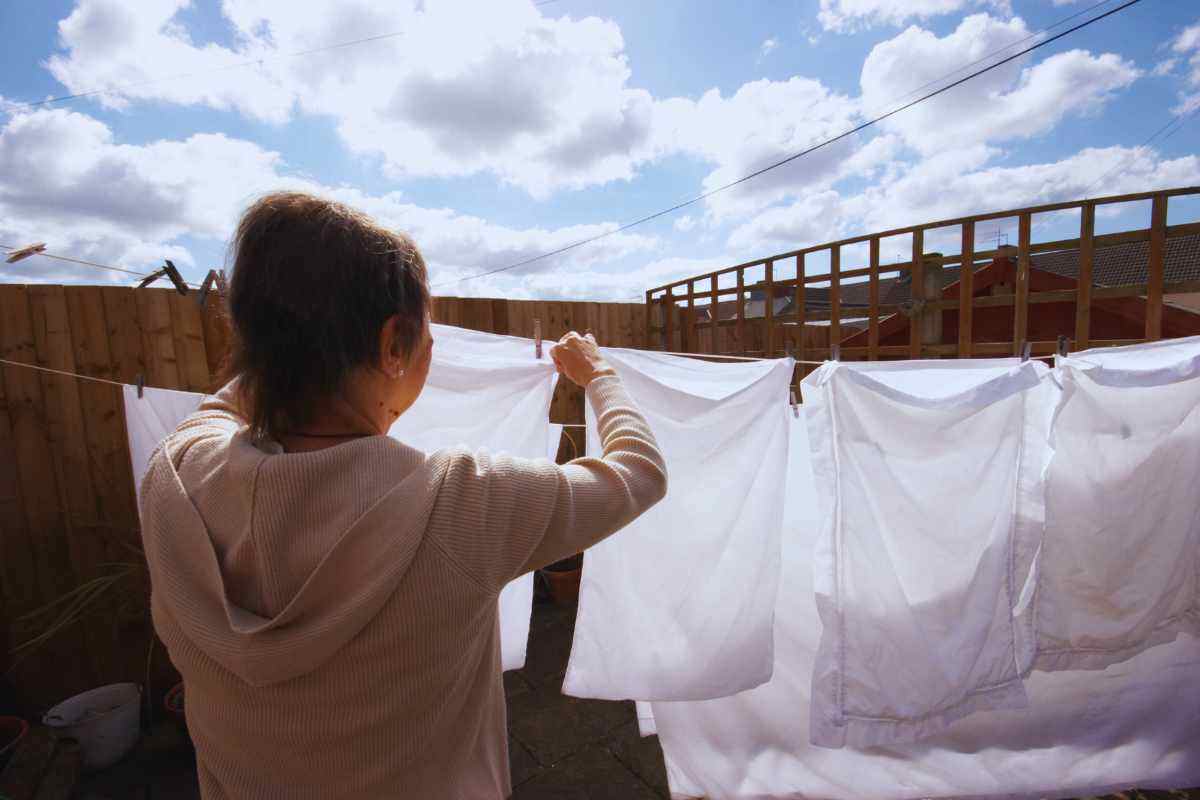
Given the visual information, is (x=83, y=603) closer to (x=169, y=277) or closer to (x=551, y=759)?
(x=169, y=277)

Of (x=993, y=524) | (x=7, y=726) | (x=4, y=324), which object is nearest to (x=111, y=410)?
(x=4, y=324)

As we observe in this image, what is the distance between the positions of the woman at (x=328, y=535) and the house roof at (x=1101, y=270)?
11.7 feet

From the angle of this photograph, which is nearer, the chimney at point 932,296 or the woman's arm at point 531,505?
the woman's arm at point 531,505

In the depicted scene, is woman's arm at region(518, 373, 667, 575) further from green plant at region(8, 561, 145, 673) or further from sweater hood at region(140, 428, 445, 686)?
green plant at region(8, 561, 145, 673)

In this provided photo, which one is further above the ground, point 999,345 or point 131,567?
point 999,345

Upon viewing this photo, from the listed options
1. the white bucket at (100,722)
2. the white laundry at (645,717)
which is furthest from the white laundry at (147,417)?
the white laundry at (645,717)

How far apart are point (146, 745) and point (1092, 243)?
5.62 metres

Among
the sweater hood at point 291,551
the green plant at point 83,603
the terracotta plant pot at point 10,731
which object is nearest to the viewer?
the sweater hood at point 291,551

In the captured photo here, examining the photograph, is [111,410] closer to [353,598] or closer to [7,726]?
[7,726]

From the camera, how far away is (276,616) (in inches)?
27.5

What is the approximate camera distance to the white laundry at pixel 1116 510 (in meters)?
2.15

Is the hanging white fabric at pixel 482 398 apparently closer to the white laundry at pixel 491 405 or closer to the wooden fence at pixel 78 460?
the white laundry at pixel 491 405

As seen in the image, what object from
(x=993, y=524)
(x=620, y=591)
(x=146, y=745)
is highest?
(x=993, y=524)

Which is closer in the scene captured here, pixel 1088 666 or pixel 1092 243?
pixel 1088 666
